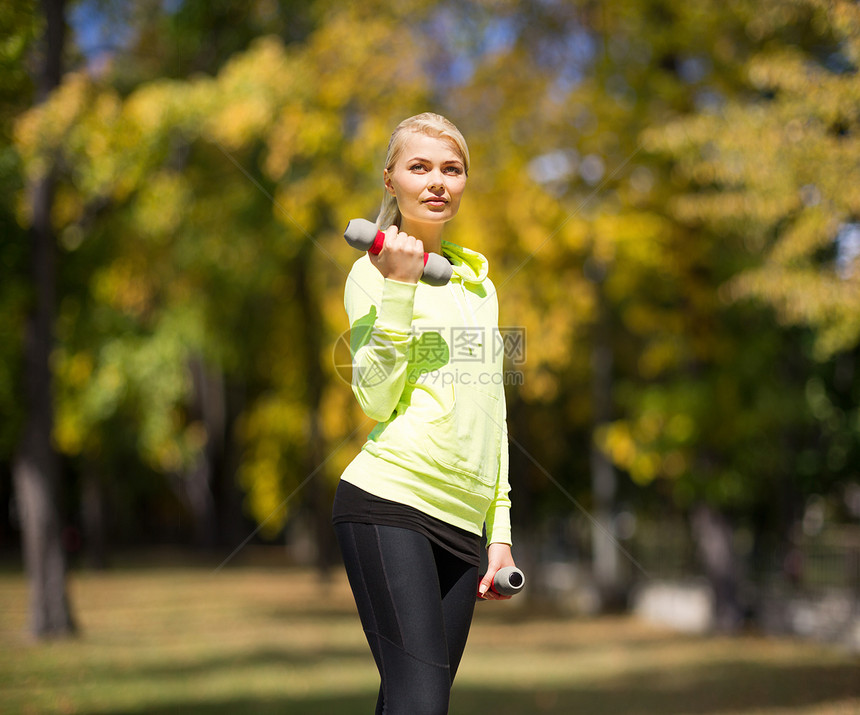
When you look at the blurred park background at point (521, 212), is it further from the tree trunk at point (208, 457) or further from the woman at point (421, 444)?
the tree trunk at point (208, 457)

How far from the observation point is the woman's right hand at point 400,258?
2.28m

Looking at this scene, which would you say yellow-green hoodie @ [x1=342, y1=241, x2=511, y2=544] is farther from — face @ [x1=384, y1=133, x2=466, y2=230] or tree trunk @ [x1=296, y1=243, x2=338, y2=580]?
tree trunk @ [x1=296, y1=243, x2=338, y2=580]

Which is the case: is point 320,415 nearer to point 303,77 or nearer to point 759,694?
point 303,77

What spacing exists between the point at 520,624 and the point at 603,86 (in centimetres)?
880

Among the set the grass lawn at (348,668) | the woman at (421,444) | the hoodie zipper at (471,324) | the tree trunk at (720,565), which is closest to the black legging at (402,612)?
the woman at (421,444)

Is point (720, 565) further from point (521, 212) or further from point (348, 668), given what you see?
point (348, 668)

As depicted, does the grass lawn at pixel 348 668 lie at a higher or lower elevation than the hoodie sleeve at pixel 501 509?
lower

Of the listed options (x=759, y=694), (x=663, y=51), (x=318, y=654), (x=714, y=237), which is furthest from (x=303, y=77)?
(x=759, y=694)

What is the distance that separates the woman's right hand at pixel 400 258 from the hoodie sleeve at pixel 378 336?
2 centimetres

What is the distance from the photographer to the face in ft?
8.48

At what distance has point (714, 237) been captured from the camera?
13.4 m

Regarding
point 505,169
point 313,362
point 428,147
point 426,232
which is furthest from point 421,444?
point 313,362

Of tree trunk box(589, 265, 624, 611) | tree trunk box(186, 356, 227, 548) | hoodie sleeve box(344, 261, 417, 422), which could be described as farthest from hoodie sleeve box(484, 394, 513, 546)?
tree trunk box(186, 356, 227, 548)

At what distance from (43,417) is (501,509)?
10692 millimetres
